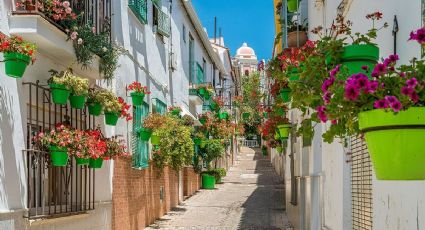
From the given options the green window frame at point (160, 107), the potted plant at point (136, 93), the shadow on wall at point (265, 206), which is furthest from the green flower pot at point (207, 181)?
the potted plant at point (136, 93)

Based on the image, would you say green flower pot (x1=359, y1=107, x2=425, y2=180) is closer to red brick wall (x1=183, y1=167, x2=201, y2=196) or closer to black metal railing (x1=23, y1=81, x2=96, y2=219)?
black metal railing (x1=23, y1=81, x2=96, y2=219)

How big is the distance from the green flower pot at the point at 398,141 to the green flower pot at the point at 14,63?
5070 millimetres

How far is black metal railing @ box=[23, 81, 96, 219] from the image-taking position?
8.39 metres

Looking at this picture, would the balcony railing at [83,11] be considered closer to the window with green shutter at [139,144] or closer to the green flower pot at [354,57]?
the window with green shutter at [139,144]

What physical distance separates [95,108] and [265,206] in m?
11.8

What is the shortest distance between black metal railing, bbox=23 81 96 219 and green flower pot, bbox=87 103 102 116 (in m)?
0.17

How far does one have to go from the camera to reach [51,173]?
9.46 m

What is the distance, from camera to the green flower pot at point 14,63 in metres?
7.03

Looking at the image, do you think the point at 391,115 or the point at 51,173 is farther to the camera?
the point at 51,173

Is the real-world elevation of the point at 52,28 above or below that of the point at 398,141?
above

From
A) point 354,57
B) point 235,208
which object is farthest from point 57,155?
point 235,208

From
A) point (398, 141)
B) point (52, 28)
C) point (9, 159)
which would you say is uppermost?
point (52, 28)

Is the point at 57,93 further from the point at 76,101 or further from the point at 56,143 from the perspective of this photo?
the point at 56,143

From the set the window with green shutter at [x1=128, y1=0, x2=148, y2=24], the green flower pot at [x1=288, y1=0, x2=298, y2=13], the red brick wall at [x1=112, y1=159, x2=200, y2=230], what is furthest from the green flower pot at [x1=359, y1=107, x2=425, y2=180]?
the window with green shutter at [x1=128, y1=0, x2=148, y2=24]
